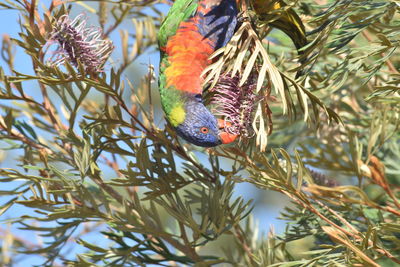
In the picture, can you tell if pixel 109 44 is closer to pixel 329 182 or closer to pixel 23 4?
pixel 23 4

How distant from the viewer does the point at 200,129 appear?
133cm

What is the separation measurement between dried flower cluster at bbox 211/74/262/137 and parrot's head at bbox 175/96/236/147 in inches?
1.9

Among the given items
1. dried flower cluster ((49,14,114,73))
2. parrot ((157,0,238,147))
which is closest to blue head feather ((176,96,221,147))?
parrot ((157,0,238,147))

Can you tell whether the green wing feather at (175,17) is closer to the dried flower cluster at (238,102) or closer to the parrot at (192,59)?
the parrot at (192,59)

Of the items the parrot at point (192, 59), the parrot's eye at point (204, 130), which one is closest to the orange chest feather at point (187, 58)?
the parrot at point (192, 59)

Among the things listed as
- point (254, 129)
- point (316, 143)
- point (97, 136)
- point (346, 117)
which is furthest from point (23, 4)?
point (346, 117)

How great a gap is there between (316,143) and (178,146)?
0.47 meters

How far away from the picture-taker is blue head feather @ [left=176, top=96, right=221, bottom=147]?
132 centimetres

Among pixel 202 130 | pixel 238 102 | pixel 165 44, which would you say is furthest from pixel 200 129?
pixel 165 44

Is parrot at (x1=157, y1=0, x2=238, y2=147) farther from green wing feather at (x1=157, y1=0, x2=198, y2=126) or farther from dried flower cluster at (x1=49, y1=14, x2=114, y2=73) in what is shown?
dried flower cluster at (x1=49, y1=14, x2=114, y2=73)

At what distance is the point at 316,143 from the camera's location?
166 cm

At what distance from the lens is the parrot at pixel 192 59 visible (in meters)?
1.34

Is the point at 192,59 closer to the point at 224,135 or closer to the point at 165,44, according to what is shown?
the point at 165,44

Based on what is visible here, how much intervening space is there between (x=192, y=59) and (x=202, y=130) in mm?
223
